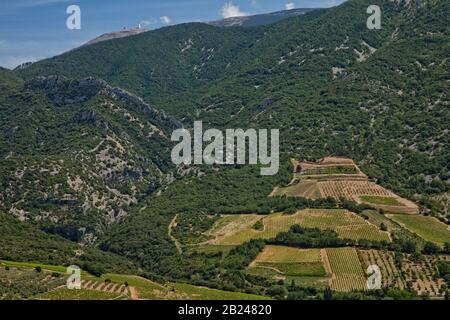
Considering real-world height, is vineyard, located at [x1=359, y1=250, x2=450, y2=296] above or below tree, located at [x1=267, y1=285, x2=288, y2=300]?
above

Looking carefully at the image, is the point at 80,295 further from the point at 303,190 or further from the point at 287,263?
the point at 303,190

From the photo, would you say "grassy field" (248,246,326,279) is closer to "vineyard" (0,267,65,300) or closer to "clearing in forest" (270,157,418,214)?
"clearing in forest" (270,157,418,214)

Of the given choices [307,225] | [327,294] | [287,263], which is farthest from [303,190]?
[327,294]

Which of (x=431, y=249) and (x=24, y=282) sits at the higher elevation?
(x=24, y=282)

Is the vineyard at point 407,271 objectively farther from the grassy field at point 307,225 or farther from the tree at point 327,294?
the tree at point 327,294

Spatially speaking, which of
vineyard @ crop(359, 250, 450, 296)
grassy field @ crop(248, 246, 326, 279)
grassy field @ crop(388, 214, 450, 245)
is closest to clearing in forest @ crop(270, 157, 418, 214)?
grassy field @ crop(388, 214, 450, 245)

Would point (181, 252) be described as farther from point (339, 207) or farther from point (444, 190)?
point (444, 190)
